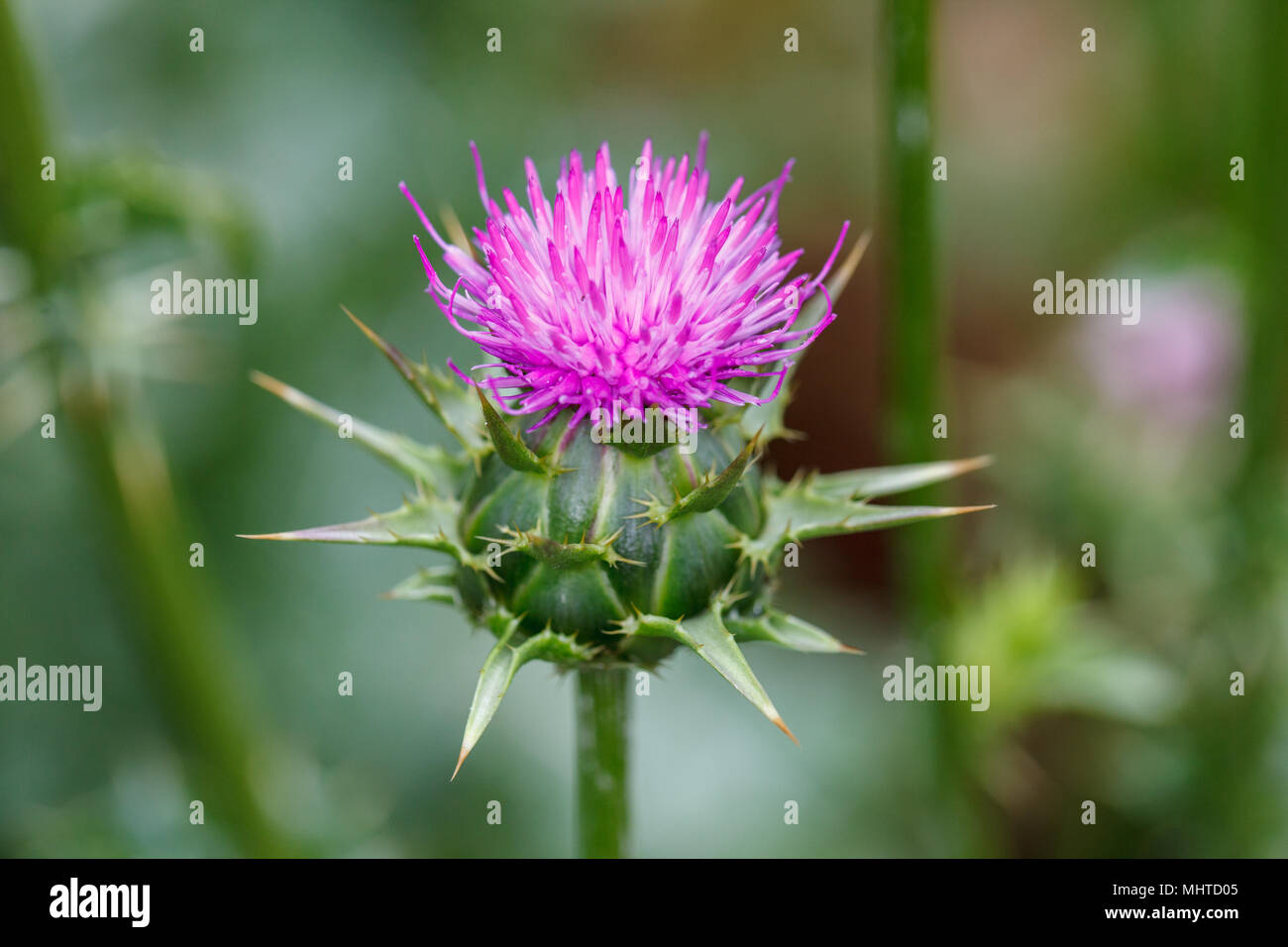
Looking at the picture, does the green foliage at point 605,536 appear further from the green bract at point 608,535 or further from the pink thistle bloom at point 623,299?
the pink thistle bloom at point 623,299

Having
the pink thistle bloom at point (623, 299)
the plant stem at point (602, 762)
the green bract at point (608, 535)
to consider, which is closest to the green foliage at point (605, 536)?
the green bract at point (608, 535)

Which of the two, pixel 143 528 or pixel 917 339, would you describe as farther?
pixel 143 528

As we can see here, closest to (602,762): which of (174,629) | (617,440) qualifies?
(617,440)

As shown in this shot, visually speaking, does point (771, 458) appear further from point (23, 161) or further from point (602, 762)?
point (23, 161)

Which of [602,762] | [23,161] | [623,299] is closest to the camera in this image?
[623,299]
